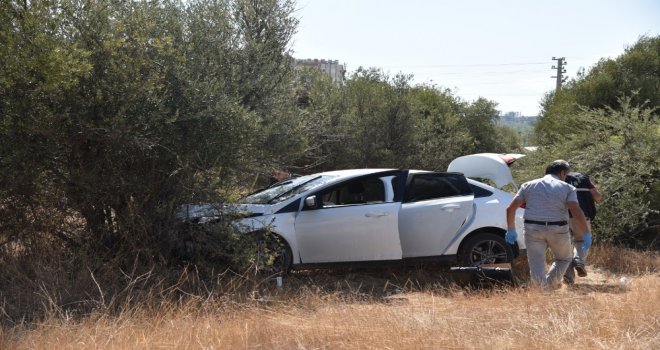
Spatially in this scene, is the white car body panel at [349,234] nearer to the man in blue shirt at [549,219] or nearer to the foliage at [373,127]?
the man in blue shirt at [549,219]

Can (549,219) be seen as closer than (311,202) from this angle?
Yes

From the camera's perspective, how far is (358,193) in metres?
8.70

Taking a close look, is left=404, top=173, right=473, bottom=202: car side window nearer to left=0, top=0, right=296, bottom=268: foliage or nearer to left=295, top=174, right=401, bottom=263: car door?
left=295, top=174, right=401, bottom=263: car door

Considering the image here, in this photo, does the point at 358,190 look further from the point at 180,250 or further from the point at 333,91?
the point at 333,91

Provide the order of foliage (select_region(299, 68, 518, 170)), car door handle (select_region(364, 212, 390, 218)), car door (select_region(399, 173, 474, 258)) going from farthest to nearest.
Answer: foliage (select_region(299, 68, 518, 170))
car door (select_region(399, 173, 474, 258))
car door handle (select_region(364, 212, 390, 218))

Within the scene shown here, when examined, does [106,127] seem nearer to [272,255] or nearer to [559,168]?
[272,255]

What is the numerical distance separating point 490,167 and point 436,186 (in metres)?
1.38

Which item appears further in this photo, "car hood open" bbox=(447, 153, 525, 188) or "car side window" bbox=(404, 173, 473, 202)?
"car hood open" bbox=(447, 153, 525, 188)

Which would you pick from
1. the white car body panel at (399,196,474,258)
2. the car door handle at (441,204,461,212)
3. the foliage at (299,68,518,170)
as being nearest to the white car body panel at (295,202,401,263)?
the white car body panel at (399,196,474,258)

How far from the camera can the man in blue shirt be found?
718cm

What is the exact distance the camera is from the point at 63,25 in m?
6.74

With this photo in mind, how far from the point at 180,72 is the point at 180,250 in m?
1.98

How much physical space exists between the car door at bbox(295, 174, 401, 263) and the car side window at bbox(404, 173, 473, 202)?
0.55m

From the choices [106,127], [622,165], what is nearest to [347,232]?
[106,127]
